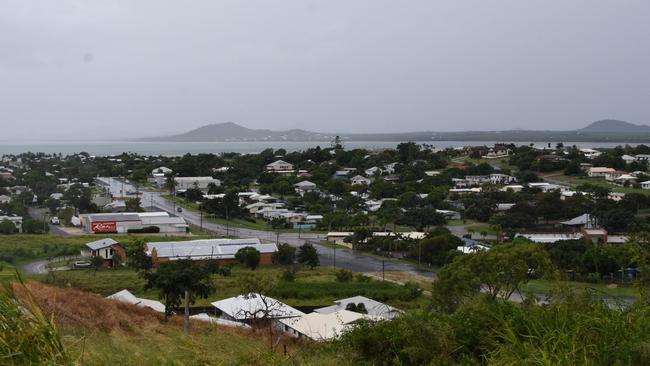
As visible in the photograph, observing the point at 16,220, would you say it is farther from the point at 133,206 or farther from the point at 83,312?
the point at 83,312

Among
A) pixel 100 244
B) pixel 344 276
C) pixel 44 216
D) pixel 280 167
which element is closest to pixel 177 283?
pixel 344 276

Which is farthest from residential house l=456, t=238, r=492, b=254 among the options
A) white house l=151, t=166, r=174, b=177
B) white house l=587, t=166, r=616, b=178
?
white house l=151, t=166, r=174, b=177

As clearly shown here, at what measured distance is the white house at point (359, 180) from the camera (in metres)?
35.8

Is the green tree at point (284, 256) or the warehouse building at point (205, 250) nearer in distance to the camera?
the warehouse building at point (205, 250)

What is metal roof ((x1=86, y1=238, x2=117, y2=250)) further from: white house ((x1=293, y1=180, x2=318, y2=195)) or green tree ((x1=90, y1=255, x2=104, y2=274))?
white house ((x1=293, y1=180, x2=318, y2=195))

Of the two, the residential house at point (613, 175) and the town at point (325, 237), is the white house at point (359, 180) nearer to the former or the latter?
the town at point (325, 237)

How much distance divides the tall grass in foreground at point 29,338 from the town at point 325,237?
77 cm

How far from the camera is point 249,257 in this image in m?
16.9

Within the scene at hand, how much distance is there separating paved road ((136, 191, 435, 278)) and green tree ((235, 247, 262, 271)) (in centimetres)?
189

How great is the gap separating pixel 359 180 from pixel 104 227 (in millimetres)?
17718

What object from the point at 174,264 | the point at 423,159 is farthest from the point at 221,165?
the point at 174,264

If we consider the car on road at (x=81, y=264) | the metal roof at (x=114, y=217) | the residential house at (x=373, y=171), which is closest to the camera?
the car on road at (x=81, y=264)

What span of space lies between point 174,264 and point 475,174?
29.1m

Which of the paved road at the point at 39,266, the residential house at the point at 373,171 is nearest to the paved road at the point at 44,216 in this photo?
the paved road at the point at 39,266
